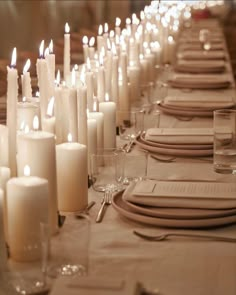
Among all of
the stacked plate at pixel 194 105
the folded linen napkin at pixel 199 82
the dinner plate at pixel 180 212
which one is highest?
the folded linen napkin at pixel 199 82

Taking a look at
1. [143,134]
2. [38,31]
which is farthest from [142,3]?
[143,134]

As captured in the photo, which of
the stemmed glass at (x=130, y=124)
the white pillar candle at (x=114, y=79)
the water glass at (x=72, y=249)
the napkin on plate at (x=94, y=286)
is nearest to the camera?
the napkin on plate at (x=94, y=286)

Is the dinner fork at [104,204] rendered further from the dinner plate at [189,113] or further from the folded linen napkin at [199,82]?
the folded linen napkin at [199,82]

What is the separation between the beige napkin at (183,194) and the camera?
5.21ft

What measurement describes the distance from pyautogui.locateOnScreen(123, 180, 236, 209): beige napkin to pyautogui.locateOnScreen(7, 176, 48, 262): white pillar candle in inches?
13.2

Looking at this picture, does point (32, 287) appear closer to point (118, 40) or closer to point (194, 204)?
point (194, 204)

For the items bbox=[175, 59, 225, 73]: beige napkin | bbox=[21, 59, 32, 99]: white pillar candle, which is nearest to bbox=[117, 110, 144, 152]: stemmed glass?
bbox=[21, 59, 32, 99]: white pillar candle

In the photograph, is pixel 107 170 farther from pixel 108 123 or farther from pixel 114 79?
pixel 114 79

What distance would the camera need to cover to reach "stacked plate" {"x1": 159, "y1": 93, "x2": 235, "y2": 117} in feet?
9.50

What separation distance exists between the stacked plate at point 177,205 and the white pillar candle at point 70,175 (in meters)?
0.09

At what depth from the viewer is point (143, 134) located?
2.47 metres

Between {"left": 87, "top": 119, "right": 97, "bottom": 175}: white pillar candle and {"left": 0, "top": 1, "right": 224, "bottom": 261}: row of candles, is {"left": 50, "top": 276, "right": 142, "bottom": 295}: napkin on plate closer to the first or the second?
{"left": 0, "top": 1, "right": 224, "bottom": 261}: row of candles

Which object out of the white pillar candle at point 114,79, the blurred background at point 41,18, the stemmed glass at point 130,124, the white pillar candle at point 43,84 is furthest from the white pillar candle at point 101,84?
the blurred background at point 41,18

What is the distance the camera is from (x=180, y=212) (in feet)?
5.14
